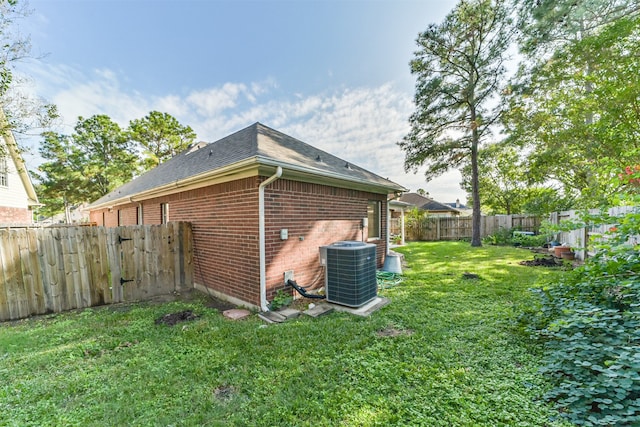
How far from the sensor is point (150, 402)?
2.17m

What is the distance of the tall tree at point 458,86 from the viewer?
11.1 meters

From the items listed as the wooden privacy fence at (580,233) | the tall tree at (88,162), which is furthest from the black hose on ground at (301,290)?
the tall tree at (88,162)

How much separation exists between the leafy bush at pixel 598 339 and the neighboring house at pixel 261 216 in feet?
12.5

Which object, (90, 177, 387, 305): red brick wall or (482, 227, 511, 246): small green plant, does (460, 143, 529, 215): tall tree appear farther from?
(90, 177, 387, 305): red brick wall

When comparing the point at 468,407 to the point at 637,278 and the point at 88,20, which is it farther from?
the point at 88,20

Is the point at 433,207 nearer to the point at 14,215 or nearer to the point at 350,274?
the point at 350,274

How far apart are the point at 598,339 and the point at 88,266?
7569 millimetres

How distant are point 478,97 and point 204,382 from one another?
1539 cm

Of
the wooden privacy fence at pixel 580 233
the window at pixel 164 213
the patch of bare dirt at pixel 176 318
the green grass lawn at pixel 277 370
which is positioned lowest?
the patch of bare dirt at pixel 176 318

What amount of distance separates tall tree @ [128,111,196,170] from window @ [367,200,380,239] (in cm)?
2238

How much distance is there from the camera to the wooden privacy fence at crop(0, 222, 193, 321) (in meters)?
4.13

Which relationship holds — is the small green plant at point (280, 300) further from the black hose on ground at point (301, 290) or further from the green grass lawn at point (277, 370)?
the green grass lawn at point (277, 370)

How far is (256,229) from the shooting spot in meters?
Result: 4.41

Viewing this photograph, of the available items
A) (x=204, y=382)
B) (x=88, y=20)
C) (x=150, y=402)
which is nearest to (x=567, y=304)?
(x=204, y=382)
